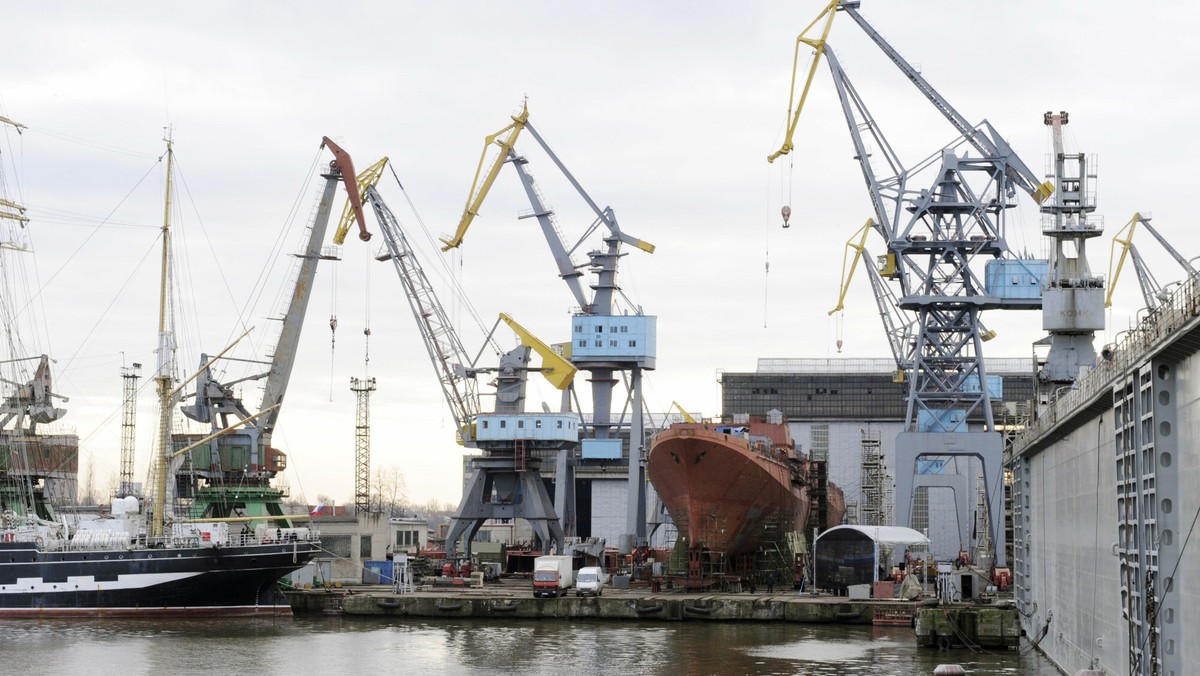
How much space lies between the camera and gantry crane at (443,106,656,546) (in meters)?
83.7

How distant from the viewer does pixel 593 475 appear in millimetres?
103688

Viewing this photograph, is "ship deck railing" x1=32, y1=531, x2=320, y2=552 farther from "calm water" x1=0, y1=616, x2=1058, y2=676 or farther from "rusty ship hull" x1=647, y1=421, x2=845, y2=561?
"rusty ship hull" x1=647, y1=421, x2=845, y2=561

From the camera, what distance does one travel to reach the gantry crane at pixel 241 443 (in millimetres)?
76938

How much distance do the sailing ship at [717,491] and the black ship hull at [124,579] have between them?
18.7 metres

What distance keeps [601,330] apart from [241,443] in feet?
72.4

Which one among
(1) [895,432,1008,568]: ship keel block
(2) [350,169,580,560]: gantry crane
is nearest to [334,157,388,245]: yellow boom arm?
(2) [350,169,580,560]: gantry crane

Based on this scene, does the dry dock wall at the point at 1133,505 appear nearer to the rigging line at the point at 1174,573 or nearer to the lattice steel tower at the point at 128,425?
the rigging line at the point at 1174,573

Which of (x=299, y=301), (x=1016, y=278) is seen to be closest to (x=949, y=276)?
(x=1016, y=278)

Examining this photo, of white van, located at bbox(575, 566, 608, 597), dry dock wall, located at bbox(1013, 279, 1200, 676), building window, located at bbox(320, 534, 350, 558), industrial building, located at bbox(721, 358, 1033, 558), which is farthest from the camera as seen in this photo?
industrial building, located at bbox(721, 358, 1033, 558)

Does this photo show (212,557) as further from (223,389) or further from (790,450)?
(790,450)

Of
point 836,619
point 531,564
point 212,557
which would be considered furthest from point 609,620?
point 531,564

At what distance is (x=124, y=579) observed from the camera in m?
61.2

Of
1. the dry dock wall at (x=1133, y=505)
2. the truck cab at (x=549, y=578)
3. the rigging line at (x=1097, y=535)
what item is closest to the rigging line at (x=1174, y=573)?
the dry dock wall at (x=1133, y=505)

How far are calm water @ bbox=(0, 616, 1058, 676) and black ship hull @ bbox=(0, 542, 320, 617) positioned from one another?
8.77 feet
